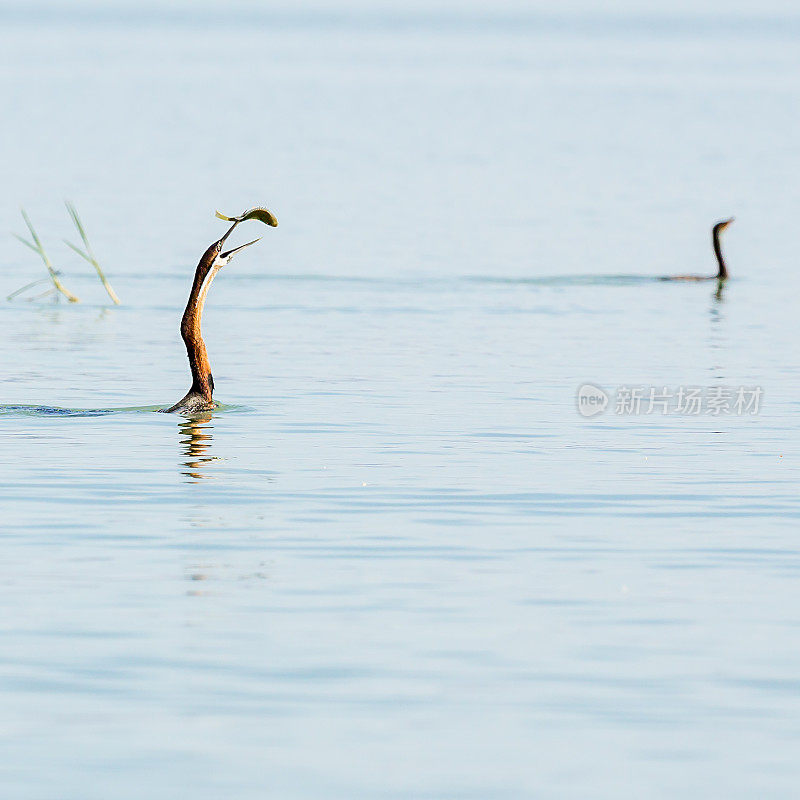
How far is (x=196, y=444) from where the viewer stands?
58.6ft

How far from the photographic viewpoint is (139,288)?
3312cm

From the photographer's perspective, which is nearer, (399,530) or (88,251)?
(399,530)

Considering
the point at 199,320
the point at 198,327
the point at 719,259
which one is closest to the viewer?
the point at 199,320

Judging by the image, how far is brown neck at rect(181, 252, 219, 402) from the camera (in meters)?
17.8

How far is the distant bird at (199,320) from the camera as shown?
17.3 m

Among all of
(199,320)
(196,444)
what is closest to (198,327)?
(199,320)

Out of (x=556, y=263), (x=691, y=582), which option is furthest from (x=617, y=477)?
(x=556, y=263)

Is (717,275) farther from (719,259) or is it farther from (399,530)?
(399,530)

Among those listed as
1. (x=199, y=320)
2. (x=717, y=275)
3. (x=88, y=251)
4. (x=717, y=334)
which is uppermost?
(x=199, y=320)

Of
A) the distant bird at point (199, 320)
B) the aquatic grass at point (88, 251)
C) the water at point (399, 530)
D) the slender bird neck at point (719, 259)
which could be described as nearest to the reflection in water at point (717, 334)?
the water at point (399, 530)

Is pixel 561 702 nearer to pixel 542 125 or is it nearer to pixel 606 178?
pixel 606 178

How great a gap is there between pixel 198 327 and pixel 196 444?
1.16 metres

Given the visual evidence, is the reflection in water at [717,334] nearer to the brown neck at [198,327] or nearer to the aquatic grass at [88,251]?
the brown neck at [198,327]

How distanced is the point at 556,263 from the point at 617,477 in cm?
2155
